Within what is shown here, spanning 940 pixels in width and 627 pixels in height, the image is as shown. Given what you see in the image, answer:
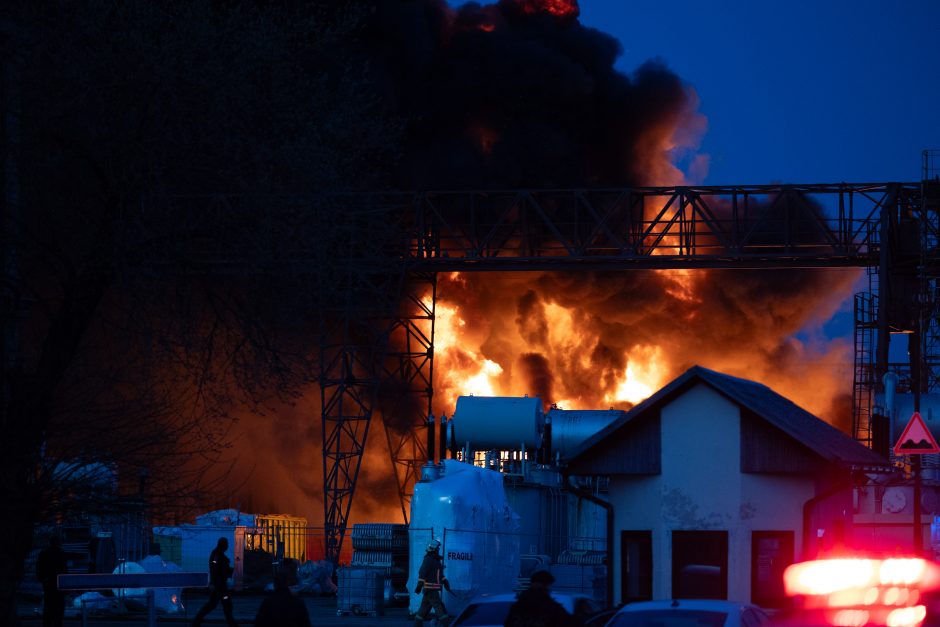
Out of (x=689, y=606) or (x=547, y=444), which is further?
(x=547, y=444)

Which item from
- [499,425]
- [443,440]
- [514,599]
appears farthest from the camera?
[443,440]

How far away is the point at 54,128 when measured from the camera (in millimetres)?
17438

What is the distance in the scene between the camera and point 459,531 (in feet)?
106

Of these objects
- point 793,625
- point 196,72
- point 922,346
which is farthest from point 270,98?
point 922,346

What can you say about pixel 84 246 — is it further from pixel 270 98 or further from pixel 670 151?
pixel 670 151

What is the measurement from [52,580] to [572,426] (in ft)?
80.5

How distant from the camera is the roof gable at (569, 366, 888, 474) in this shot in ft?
74.4

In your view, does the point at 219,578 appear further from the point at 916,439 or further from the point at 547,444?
the point at 547,444

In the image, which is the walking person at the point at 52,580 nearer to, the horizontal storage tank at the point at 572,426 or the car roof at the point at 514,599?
the car roof at the point at 514,599

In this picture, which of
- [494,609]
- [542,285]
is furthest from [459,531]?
[542,285]

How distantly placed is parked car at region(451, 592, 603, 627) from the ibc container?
15.0 meters

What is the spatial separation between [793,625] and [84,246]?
993 centimetres

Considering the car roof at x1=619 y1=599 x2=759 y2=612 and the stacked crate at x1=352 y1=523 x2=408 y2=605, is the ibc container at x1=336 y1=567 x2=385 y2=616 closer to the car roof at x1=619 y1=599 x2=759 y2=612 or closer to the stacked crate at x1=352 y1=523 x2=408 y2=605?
the stacked crate at x1=352 y1=523 x2=408 y2=605

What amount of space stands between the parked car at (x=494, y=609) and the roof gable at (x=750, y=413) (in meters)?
5.61
